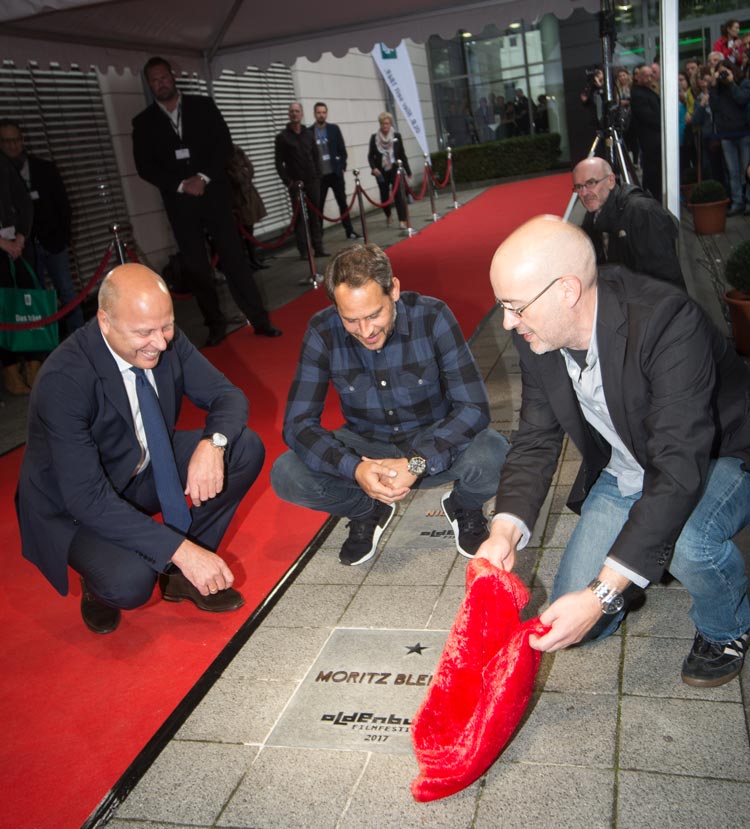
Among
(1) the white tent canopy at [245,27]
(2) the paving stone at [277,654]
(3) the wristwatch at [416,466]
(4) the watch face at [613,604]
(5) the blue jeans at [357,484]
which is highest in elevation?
(1) the white tent canopy at [245,27]

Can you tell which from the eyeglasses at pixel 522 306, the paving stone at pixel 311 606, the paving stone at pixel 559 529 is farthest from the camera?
the paving stone at pixel 559 529

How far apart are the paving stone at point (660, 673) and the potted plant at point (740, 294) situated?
3.21m

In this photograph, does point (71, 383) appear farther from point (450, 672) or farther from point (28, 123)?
point (28, 123)

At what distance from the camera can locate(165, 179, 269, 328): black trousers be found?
24.1 feet

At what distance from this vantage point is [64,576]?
125 inches

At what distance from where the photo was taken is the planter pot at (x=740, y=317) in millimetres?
5289

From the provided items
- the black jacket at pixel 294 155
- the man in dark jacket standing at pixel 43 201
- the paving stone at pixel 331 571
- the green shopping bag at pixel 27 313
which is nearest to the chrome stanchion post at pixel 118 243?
the green shopping bag at pixel 27 313

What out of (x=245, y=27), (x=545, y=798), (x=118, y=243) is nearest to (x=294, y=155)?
(x=245, y=27)

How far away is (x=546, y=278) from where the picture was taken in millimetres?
2111

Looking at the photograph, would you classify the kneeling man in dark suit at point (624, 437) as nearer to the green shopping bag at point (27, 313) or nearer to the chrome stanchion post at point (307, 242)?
the green shopping bag at point (27, 313)

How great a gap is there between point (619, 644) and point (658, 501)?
847 millimetres

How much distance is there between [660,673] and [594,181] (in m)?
3.29

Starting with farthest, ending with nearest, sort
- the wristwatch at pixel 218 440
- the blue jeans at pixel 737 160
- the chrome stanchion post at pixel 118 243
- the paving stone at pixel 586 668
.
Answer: the blue jeans at pixel 737 160, the chrome stanchion post at pixel 118 243, the wristwatch at pixel 218 440, the paving stone at pixel 586 668

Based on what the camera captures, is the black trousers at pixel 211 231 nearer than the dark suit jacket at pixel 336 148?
Yes
